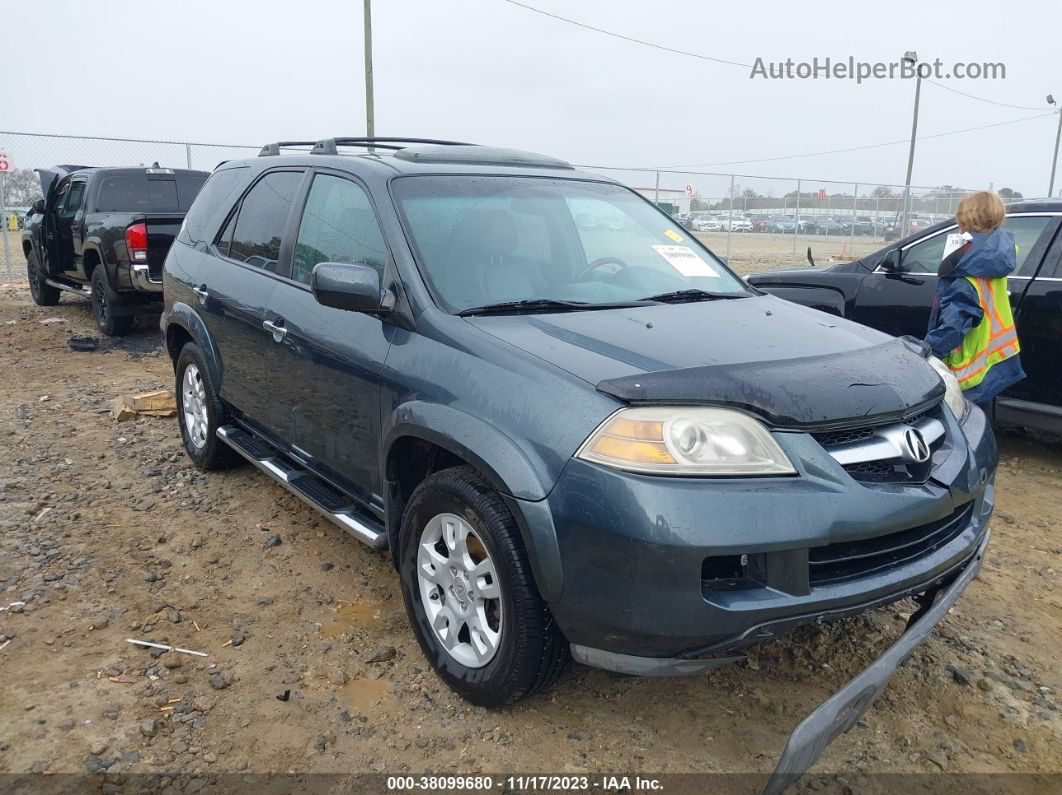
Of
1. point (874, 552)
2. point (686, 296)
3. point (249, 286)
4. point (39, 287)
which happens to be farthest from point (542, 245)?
point (39, 287)

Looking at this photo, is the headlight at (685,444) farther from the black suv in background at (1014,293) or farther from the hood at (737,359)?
the black suv in background at (1014,293)

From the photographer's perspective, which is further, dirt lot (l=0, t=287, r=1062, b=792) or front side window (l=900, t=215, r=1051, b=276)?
front side window (l=900, t=215, r=1051, b=276)

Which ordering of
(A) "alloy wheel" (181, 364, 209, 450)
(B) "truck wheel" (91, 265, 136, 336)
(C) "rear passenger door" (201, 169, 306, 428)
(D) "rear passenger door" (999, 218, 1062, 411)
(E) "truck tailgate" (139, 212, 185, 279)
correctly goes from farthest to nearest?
(B) "truck wheel" (91, 265, 136, 336)
(E) "truck tailgate" (139, 212, 185, 279)
(D) "rear passenger door" (999, 218, 1062, 411)
(A) "alloy wheel" (181, 364, 209, 450)
(C) "rear passenger door" (201, 169, 306, 428)

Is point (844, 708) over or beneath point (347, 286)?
beneath

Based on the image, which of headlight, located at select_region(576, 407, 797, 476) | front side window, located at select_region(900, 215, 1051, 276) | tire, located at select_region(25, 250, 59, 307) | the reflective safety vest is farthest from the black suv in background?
tire, located at select_region(25, 250, 59, 307)

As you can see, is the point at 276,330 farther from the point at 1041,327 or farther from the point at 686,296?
the point at 1041,327

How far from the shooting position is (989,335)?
4621 millimetres

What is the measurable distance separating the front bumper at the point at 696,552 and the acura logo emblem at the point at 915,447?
5.9 inches

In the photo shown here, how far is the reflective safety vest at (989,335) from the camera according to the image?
4.61m

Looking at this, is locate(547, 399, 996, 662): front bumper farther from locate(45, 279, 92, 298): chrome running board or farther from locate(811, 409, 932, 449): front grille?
locate(45, 279, 92, 298): chrome running board

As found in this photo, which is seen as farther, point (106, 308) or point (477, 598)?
point (106, 308)

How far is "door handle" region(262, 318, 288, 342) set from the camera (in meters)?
3.58

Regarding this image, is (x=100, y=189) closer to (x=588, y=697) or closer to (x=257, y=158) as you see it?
(x=257, y=158)

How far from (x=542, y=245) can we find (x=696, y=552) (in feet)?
5.63
